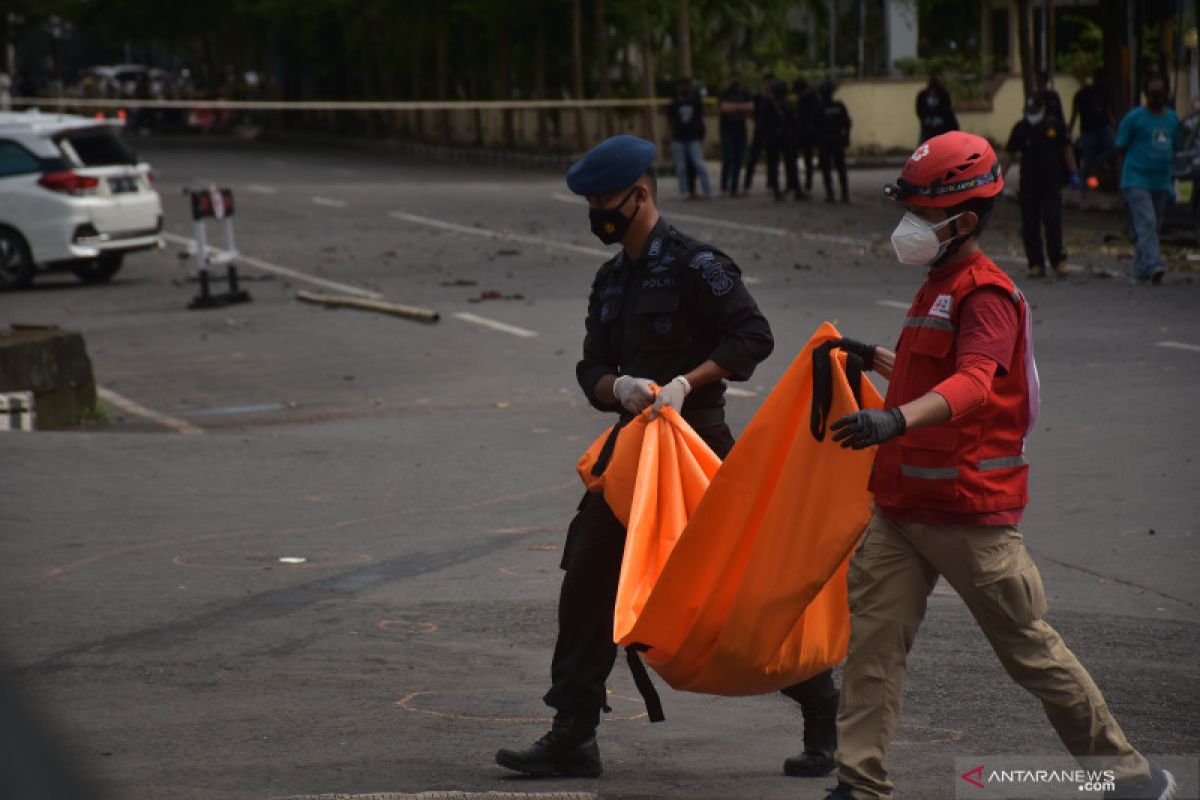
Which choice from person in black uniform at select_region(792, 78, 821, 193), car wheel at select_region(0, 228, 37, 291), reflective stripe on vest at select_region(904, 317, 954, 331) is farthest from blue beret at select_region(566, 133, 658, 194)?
person in black uniform at select_region(792, 78, 821, 193)

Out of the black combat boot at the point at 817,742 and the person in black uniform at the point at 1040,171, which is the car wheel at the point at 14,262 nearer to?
the person in black uniform at the point at 1040,171

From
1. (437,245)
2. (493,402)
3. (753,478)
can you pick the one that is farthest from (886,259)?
(753,478)

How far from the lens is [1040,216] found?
19.0 meters

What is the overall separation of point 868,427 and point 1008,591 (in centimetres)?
61

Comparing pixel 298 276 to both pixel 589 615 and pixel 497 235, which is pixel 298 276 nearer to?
pixel 497 235

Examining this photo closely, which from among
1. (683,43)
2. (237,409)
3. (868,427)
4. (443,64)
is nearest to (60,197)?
(237,409)

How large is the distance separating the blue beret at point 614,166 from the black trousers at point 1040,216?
1398 cm

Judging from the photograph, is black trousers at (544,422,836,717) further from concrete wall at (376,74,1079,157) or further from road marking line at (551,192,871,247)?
concrete wall at (376,74,1079,157)

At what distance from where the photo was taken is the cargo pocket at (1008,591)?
444cm

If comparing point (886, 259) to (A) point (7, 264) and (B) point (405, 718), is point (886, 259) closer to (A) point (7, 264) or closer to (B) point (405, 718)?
(A) point (7, 264)

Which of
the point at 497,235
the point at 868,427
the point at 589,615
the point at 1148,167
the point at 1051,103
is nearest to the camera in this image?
the point at 868,427

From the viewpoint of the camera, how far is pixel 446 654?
21.6 feet

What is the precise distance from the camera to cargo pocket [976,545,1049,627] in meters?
4.44

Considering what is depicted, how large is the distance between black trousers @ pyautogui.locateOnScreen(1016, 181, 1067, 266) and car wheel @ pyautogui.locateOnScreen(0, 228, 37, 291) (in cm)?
1099
